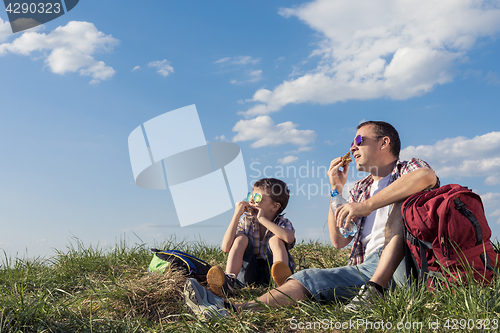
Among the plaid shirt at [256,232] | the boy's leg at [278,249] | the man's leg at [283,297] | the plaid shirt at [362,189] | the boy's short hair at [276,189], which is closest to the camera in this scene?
the man's leg at [283,297]

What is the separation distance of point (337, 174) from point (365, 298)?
1.48 m

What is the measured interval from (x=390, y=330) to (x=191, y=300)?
1.66 m

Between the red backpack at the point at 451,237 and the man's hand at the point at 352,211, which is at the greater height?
the man's hand at the point at 352,211

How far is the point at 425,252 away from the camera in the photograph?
10.1ft

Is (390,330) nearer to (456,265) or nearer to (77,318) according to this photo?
(456,265)

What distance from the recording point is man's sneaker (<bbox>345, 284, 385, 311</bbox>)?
288 centimetres

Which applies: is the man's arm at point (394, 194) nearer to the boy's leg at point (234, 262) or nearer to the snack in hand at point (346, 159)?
the snack in hand at point (346, 159)

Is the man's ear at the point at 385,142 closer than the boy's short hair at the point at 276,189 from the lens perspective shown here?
Yes

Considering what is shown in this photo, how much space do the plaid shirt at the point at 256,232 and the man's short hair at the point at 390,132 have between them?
165cm

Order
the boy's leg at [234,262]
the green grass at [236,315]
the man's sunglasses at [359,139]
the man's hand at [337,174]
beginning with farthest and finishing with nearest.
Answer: the boy's leg at [234,262] < the man's hand at [337,174] < the man's sunglasses at [359,139] < the green grass at [236,315]

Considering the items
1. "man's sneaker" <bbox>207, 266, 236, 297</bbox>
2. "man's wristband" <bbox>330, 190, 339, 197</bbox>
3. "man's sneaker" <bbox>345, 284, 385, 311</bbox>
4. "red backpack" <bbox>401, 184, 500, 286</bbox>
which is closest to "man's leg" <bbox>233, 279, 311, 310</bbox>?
"man's sneaker" <bbox>345, 284, 385, 311</bbox>

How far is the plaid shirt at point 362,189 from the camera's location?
3513 millimetres

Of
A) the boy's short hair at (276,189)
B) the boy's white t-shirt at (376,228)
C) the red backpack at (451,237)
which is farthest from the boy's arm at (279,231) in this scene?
the red backpack at (451,237)

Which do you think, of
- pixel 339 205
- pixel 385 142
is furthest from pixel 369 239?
pixel 385 142
